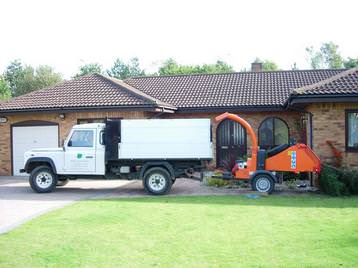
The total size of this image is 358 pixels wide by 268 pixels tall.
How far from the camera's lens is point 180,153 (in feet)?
43.5

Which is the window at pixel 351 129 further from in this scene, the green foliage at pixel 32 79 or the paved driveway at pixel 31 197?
the green foliage at pixel 32 79

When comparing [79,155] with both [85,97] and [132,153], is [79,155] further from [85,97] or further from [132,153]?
[85,97]

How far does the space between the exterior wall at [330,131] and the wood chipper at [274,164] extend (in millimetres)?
1348

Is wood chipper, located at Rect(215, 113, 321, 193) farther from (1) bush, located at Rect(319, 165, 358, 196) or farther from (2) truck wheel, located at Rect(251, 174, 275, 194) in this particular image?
(1) bush, located at Rect(319, 165, 358, 196)

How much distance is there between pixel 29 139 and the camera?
19.6 meters

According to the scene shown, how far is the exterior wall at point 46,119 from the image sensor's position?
18.6 m

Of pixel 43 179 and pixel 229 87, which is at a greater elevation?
pixel 229 87

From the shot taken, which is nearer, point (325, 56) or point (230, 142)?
point (230, 142)

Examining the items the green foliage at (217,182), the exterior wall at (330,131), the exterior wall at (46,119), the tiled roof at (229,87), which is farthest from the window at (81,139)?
the tiled roof at (229,87)

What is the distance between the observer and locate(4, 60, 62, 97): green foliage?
5334cm

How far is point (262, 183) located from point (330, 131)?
297 cm

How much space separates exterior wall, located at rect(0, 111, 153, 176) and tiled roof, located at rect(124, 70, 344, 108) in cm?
294

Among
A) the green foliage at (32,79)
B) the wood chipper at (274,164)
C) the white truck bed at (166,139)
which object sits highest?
the green foliage at (32,79)

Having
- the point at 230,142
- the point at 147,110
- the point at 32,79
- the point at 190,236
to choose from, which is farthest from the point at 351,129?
the point at 32,79
